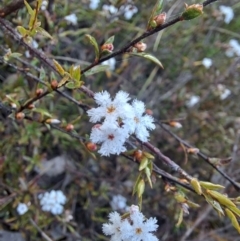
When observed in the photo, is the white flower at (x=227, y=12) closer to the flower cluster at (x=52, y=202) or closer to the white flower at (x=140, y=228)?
the flower cluster at (x=52, y=202)

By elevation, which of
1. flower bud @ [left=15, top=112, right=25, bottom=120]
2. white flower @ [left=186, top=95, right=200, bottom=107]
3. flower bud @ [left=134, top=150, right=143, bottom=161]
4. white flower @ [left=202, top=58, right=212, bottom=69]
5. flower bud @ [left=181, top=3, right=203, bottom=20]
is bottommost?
flower bud @ [left=15, top=112, right=25, bottom=120]

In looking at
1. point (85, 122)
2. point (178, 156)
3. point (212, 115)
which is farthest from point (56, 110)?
point (212, 115)

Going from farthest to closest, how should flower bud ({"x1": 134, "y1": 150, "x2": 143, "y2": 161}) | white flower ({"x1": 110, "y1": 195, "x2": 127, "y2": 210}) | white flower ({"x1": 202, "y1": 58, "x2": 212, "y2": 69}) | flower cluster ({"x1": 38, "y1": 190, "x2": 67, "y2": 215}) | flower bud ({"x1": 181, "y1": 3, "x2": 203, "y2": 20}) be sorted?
1. white flower ({"x1": 202, "y1": 58, "x2": 212, "y2": 69})
2. white flower ({"x1": 110, "y1": 195, "x2": 127, "y2": 210})
3. flower cluster ({"x1": 38, "y1": 190, "x2": 67, "y2": 215})
4. flower bud ({"x1": 134, "y1": 150, "x2": 143, "y2": 161})
5. flower bud ({"x1": 181, "y1": 3, "x2": 203, "y2": 20})

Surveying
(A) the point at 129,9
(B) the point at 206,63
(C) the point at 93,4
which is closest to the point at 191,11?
(A) the point at 129,9

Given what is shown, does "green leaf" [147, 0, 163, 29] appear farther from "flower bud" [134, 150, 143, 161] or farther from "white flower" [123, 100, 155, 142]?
"flower bud" [134, 150, 143, 161]

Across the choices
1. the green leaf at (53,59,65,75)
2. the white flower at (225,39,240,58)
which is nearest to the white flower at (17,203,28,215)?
the green leaf at (53,59,65,75)

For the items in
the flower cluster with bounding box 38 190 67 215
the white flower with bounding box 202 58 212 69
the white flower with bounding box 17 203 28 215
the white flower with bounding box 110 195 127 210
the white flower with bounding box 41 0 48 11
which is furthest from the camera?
the white flower with bounding box 202 58 212 69
